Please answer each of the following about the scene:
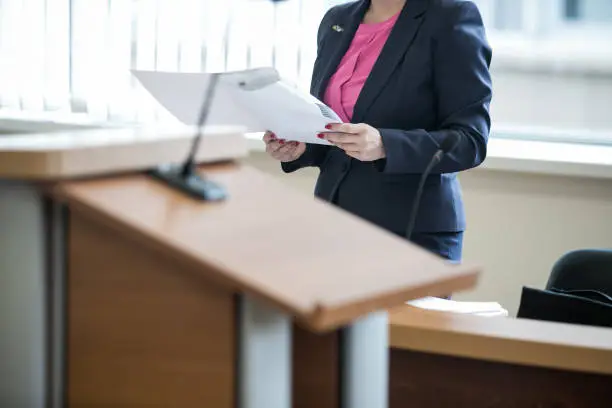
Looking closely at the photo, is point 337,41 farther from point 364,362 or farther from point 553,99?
point 553,99

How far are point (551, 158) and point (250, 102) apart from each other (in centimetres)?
175

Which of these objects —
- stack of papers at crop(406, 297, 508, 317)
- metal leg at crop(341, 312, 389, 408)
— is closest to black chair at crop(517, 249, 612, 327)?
stack of papers at crop(406, 297, 508, 317)

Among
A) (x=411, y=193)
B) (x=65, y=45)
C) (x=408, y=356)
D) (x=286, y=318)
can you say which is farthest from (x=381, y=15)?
(x=65, y=45)

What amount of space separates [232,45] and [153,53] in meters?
0.38

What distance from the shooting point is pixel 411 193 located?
236 cm

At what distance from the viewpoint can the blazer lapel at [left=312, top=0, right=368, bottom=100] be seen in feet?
8.12

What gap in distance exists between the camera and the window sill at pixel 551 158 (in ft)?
11.5

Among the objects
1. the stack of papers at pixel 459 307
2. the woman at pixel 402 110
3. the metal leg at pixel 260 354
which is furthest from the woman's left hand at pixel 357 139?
→ the metal leg at pixel 260 354

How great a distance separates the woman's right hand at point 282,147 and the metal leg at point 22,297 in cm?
124

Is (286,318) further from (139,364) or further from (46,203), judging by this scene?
(46,203)

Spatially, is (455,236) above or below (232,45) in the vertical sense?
below

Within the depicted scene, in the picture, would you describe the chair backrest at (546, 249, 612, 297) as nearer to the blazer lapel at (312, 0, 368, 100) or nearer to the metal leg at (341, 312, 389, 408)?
the blazer lapel at (312, 0, 368, 100)

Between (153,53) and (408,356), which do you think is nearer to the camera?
(408,356)

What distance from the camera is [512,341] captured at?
5.46 ft
